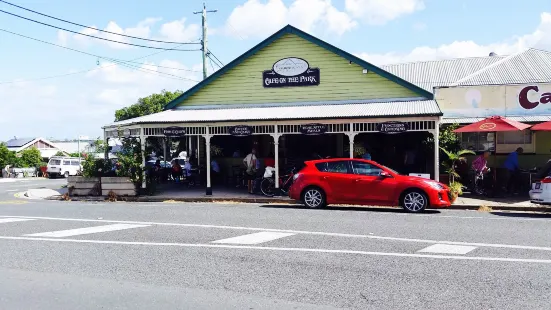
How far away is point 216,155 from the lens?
24250 millimetres

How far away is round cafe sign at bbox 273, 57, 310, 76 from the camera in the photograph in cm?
2109

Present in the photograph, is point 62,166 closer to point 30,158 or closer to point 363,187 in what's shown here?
point 30,158

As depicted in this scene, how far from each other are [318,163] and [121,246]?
7.25 meters

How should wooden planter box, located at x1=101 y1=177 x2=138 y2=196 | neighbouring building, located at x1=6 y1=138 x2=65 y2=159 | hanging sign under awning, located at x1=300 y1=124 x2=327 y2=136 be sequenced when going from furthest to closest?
1. neighbouring building, located at x1=6 y1=138 x2=65 y2=159
2. wooden planter box, located at x1=101 y1=177 x2=138 y2=196
3. hanging sign under awning, located at x1=300 y1=124 x2=327 y2=136

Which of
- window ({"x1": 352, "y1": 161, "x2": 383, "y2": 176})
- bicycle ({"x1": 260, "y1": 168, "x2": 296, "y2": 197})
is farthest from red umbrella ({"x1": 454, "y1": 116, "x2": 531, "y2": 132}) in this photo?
bicycle ({"x1": 260, "y1": 168, "x2": 296, "y2": 197})

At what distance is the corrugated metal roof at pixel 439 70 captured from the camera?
82.4ft

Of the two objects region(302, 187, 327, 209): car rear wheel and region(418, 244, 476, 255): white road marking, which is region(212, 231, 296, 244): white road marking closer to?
region(418, 244, 476, 255): white road marking

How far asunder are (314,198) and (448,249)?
6721 mm

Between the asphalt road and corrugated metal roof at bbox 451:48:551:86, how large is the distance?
1010 centimetres

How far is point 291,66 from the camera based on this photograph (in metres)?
21.2

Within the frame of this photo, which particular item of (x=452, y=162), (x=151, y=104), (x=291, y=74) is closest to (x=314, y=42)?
(x=291, y=74)

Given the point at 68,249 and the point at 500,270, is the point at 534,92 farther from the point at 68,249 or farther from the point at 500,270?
the point at 68,249

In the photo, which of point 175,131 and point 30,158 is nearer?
point 175,131

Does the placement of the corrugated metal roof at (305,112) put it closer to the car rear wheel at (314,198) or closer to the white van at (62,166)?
the car rear wheel at (314,198)
